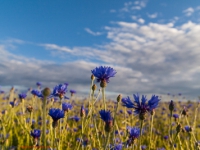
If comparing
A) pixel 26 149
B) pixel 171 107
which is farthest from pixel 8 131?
pixel 171 107

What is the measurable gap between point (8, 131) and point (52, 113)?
11.3ft

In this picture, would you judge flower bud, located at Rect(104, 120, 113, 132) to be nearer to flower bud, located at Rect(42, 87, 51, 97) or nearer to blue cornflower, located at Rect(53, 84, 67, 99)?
flower bud, located at Rect(42, 87, 51, 97)

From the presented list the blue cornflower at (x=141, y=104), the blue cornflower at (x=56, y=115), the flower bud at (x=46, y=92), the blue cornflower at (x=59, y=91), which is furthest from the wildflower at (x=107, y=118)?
the blue cornflower at (x=59, y=91)

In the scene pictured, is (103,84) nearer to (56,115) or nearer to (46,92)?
(56,115)

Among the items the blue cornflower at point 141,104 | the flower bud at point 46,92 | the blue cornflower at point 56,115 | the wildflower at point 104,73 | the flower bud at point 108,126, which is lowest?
the flower bud at point 108,126

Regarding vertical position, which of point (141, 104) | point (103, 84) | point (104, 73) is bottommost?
point (141, 104)

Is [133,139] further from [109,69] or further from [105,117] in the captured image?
[109,69]

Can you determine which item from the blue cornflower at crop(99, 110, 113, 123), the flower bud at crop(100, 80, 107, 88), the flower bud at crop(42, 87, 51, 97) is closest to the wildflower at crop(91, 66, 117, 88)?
the flower bud at crop(100, 80, 107, 88)

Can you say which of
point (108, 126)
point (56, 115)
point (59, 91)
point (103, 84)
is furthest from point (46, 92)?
point (59, 91)

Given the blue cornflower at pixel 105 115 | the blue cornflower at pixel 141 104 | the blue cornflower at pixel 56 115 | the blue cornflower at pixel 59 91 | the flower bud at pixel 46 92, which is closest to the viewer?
the flower bud at pixel 46 92

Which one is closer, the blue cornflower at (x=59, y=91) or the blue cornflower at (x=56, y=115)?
the blue cornflower at (x=56, y=115)

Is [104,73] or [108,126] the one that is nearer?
[108,126]

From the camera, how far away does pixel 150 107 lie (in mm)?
1897

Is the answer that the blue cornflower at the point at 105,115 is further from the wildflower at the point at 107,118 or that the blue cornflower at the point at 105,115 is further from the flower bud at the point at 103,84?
the flower bud at the point at 103,84
